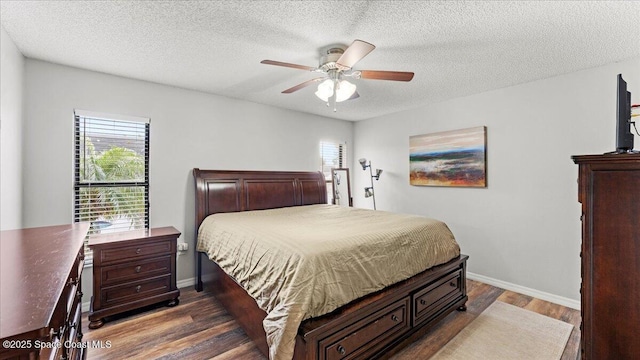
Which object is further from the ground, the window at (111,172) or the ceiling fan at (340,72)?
the ceiling fan at (340,72)

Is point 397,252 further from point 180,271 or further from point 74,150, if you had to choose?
point 74,150

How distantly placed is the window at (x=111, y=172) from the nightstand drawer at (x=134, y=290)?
0.74m

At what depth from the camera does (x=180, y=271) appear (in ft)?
11.2

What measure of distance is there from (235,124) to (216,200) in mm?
1148

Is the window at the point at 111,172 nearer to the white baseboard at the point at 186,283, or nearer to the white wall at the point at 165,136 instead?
the white wall at the point at 165,136

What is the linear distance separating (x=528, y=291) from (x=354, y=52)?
133 inches

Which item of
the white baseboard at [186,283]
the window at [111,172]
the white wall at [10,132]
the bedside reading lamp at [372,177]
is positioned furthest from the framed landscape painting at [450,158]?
the white wall at [10,132]

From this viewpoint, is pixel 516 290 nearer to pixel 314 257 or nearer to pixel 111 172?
pixel 314 257

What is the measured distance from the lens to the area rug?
7.02 ft

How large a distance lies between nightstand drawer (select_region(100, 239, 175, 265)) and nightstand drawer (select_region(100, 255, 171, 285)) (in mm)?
61

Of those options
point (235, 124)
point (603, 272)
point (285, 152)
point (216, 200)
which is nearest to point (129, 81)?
point (235, 124)

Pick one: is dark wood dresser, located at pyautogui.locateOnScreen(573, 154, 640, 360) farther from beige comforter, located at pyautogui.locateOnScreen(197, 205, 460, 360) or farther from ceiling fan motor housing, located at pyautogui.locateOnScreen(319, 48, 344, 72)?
ceiling fan motor housing, located at pyautogui.locateOnScreen(319, 48, 344, 72)

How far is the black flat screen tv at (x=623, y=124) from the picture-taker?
1.47 meters

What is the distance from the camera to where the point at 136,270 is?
8.89 feet
